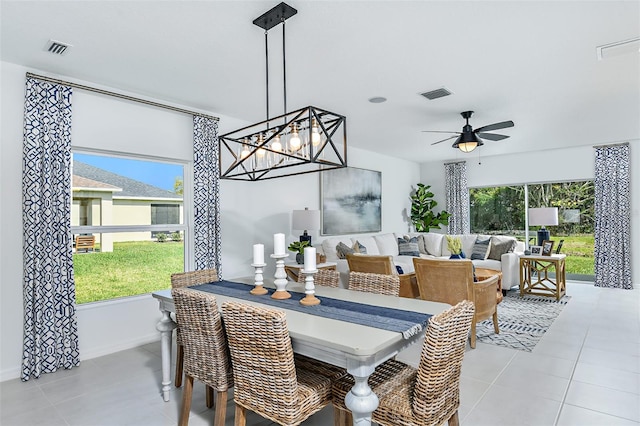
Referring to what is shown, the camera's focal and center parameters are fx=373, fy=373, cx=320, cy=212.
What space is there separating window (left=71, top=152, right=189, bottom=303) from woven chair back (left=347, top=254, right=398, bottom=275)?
81.6 inches

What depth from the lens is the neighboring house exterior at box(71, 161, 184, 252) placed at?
379 cm

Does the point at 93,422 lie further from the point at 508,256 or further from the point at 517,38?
the point at 508,256

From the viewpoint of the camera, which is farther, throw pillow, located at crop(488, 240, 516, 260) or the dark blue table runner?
throw pillow, located at crop(488, 240, 516, 260)

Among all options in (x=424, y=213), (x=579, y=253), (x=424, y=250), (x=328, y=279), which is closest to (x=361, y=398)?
(x=328, y=279)

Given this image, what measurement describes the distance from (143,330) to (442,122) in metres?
4.65

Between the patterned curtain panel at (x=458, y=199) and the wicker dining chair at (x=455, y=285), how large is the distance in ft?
15.7

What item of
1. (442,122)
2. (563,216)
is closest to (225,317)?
(442,122)

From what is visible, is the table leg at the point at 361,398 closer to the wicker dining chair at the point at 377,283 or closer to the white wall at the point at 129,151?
the wicker dining chair at the point at 377,283

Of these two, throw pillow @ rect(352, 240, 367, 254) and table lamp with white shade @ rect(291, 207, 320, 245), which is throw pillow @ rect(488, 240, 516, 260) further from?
table lamp with white shade @ rect(291, 207, 320, 245)

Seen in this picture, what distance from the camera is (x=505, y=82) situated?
12.4ft

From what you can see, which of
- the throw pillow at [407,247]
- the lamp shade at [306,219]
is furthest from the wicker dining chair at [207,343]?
the throw pillow at [407,247]

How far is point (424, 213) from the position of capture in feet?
28.6

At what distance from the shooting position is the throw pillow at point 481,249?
692 cm

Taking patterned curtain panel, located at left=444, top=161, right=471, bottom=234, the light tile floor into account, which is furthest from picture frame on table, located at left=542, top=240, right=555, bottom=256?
patterned curtain panel, located at left=444, top=161, right=471, bottom=234
